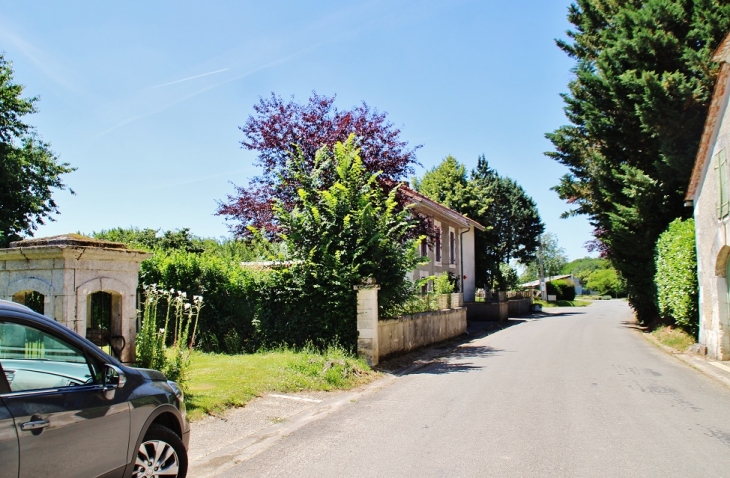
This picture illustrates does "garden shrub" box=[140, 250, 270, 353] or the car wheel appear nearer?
the car wheel

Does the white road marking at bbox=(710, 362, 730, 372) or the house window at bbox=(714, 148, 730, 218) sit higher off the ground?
the house window at bbox=(714, 148, 730, 218)

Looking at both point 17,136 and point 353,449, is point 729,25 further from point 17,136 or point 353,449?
point 17,136

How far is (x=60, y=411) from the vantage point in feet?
12.0

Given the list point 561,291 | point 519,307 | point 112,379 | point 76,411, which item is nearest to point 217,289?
point 112,379

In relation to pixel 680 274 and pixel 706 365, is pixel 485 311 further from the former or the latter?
pixel 706 365

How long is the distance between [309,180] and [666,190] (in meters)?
12.6

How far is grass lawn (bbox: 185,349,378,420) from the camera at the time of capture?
8.42 meters

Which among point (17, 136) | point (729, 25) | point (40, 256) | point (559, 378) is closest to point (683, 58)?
point (729, 25)

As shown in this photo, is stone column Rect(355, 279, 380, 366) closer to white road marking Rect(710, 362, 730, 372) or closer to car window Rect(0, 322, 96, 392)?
white road marking Rect(710, 362, 730, 372)

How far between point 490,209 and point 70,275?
41767 millimetres

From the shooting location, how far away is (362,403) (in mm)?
9242

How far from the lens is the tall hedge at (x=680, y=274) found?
15586 mm

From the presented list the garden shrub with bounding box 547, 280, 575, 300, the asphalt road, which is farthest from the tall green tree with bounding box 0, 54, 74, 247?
the garden shrub with bounding box 547, 280, 575, 300

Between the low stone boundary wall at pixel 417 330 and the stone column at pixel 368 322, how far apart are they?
63 cm
